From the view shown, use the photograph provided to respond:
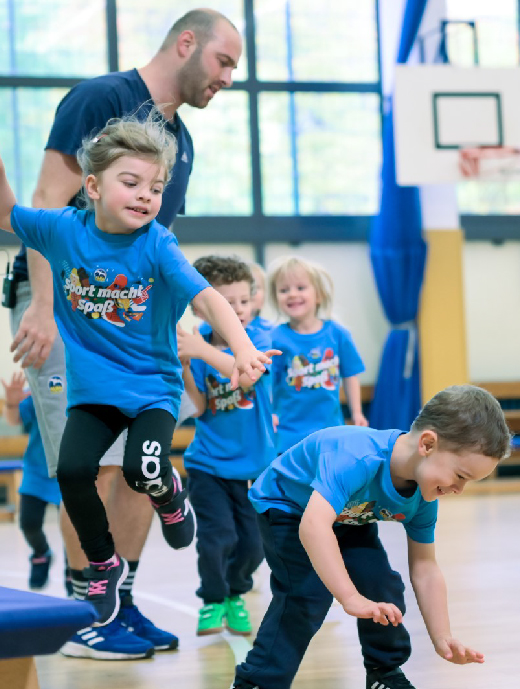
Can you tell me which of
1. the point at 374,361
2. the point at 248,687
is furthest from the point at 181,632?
the point at 374,361

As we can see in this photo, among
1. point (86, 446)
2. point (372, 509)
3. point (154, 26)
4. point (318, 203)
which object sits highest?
point (154, 26)

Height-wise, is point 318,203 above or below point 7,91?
below

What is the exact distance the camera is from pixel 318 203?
8109 millimetres

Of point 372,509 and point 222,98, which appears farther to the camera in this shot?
point 222,98

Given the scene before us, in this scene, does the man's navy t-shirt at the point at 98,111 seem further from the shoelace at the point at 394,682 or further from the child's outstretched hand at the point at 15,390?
the child's outstretched hand at the point at 15,390

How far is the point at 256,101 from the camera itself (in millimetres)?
7965

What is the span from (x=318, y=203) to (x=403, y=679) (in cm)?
633

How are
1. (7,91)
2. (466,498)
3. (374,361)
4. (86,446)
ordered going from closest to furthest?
1. (86,446)
2. (466,498)
3. (7,91)
4. (374,361)

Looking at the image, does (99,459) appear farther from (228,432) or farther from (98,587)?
(228,432)

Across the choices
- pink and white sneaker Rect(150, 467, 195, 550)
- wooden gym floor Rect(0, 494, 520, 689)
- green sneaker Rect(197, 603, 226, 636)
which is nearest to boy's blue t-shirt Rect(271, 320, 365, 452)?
wooden gym floor Rect(0, 494, 520, 689)

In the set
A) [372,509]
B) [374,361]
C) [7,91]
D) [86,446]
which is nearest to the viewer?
[372,509]

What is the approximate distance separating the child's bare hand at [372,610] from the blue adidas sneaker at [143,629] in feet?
3.64

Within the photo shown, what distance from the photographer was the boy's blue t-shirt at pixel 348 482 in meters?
1.88

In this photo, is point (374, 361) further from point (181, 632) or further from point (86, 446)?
point (86, 446)
